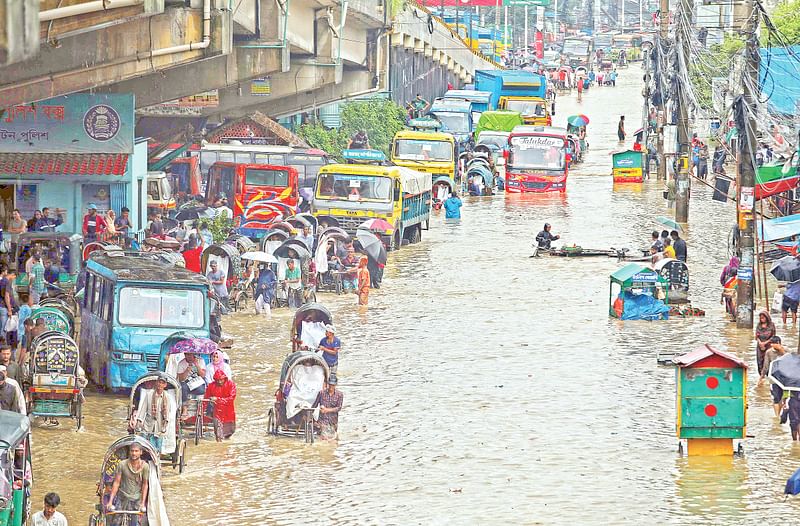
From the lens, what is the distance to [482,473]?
18.7 m

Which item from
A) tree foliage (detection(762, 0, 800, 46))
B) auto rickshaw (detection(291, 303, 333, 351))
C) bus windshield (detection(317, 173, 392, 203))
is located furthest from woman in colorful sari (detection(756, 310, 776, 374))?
tree foliage (detection(762, 0, 800, 46))

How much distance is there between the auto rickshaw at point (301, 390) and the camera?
19859 mm

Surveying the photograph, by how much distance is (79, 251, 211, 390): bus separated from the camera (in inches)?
867

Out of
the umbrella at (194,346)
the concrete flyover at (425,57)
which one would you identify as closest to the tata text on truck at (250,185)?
the umbrella at (194,346)

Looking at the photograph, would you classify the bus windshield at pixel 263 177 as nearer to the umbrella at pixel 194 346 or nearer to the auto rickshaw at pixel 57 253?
the auto rickshaw at pixel 57 253

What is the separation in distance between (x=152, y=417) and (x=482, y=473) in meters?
4.04

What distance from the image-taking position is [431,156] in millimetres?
56188

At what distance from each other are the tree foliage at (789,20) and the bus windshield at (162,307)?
41.5m

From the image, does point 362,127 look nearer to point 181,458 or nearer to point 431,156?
point 431,156

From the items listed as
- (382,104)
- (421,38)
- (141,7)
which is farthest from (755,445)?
(421,38)

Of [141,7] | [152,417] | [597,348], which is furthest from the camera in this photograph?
[597,348]

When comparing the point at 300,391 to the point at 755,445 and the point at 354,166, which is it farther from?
the point at 354,166

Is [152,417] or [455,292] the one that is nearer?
[152,417]

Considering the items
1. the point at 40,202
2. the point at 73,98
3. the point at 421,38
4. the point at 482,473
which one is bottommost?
the point at 482,473
